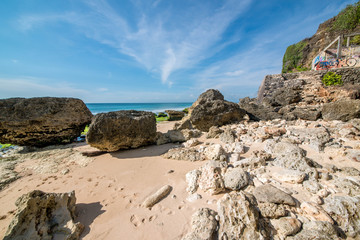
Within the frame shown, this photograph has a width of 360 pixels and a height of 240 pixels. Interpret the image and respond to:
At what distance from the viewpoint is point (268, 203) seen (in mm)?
1909

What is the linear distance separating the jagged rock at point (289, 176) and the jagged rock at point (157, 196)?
83.9 inches

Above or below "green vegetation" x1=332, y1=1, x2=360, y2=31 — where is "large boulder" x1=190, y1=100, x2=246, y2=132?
below

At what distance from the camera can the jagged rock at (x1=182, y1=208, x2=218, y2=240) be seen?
1664mm

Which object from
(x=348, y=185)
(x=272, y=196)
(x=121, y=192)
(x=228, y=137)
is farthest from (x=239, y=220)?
(x=228, y=137)

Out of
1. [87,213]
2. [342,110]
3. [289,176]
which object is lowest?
[87,213]

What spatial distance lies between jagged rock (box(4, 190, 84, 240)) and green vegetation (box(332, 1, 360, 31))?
31.6 metres

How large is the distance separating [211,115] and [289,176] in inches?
163

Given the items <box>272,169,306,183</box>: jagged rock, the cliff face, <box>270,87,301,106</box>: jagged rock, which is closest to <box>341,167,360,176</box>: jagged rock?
<box>272,169,306,183</box>: jagged rock

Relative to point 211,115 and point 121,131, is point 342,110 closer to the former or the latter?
point 211,115

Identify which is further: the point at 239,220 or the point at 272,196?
the point at 272,196

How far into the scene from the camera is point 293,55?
85.0ft

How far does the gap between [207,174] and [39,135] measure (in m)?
8.92

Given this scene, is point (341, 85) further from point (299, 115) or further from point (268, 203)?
point (268, 203)

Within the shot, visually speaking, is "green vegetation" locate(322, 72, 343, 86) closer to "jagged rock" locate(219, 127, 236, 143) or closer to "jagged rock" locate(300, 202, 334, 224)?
"jagged rock" locate(219, 127, 236, 143)
